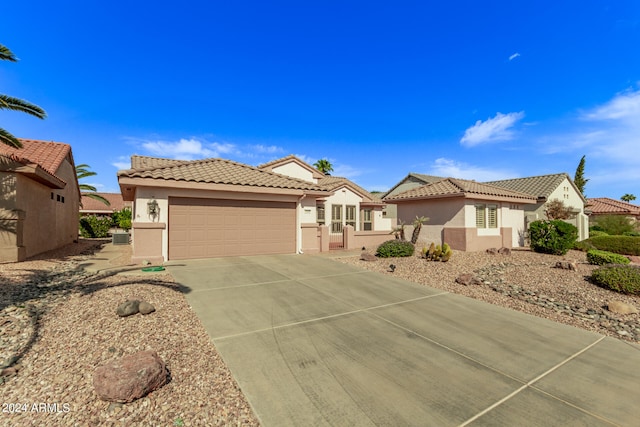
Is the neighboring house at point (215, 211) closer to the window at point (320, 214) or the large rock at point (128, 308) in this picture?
the large rock at point (128, 308)

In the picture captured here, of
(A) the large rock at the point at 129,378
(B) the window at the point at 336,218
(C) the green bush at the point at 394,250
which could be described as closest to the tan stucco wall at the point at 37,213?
(A) the large rock at the point at 129,378

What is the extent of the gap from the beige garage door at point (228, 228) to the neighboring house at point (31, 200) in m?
5.34

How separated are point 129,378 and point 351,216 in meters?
20.6

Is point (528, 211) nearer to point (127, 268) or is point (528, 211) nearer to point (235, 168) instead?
point (235, 168)

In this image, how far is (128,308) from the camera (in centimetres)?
524

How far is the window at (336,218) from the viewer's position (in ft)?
72.5

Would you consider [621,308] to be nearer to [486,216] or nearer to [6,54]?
[486,216]

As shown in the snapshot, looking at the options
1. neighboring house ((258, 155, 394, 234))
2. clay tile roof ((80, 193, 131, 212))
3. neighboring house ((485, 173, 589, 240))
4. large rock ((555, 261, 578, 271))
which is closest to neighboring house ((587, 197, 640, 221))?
neighboring house ((485, 173, 589, 240))

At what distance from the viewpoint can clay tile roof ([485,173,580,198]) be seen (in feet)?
70.9

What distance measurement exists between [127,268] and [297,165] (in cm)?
1515

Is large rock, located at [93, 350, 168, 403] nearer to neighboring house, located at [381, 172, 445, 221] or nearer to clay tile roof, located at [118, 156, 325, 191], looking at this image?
clay tile roof, located at [118, 156, 325, 191]

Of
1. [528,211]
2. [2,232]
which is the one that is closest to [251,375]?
[2,232]

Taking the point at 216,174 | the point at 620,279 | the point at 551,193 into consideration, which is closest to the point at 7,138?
the point at 216,174

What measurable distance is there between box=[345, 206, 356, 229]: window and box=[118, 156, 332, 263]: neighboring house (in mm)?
8771
